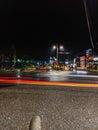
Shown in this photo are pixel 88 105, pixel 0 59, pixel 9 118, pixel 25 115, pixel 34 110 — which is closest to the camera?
pixel 9 118

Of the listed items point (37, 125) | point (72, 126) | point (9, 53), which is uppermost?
point (9, 53)

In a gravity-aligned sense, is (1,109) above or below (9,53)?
below

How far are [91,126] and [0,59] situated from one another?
7193 centimetres

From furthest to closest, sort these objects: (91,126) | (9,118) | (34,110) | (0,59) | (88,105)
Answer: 1. (0,59)
2. (88,105)
3. (34,110)
4. (9,118)
5. (91,126)

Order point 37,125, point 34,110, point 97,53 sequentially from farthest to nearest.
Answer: point 97,53, point 34,110, point 37,125

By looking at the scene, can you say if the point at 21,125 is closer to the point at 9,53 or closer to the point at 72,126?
the point at 72,126

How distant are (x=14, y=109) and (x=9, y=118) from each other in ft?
4.26

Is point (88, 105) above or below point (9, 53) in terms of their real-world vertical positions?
below

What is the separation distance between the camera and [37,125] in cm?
433

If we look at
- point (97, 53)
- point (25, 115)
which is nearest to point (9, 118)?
point (25, 115)

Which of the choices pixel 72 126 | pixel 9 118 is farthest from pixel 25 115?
pixel 72 126

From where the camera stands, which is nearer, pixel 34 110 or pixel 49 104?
pixel 34 110

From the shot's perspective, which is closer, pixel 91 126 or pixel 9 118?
pixel 91 126

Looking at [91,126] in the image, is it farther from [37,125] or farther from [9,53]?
[9,53]
